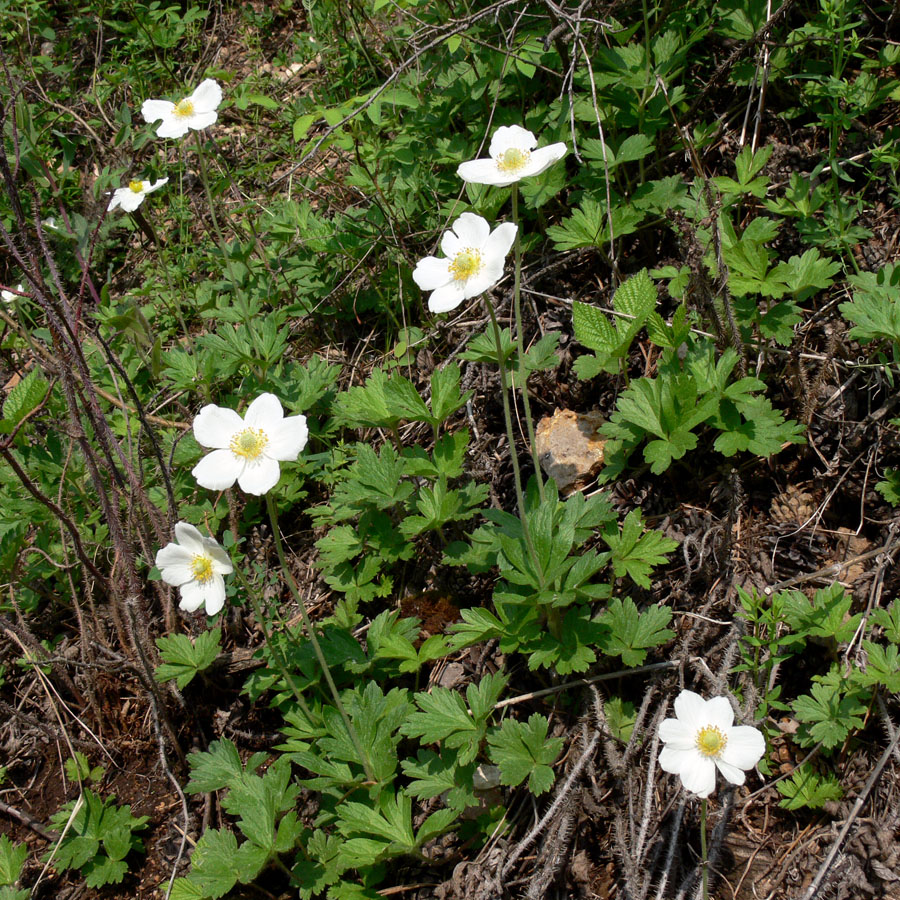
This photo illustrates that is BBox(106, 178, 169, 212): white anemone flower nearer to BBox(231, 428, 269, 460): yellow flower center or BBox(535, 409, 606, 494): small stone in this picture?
BBox(231, 428, 269, 460): yellow flower center

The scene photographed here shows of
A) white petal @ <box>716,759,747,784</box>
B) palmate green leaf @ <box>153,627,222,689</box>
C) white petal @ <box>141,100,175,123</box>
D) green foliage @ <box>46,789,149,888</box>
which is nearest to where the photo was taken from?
white petal @ <box>716,759,747,784</box>

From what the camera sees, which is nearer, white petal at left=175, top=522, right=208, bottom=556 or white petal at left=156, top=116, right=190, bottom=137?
white petal at left=175, top=522, right=208, bottom=556

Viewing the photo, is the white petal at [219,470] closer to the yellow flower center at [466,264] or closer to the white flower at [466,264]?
the white flower at [466,264]

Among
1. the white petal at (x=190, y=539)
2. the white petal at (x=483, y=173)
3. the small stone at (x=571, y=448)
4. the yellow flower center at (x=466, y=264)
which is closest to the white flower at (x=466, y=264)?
the yellow flower center at (x=466, y=264)

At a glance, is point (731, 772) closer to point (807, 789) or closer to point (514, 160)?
point (807, 789)

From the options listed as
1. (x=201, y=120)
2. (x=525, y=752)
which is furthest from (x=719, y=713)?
(x=201, y=120)

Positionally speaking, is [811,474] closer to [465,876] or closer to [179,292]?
[465,876]

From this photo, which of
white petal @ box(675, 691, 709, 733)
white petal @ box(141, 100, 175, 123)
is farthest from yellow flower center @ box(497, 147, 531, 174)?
white petal @ box(141, 100, 175, 123)

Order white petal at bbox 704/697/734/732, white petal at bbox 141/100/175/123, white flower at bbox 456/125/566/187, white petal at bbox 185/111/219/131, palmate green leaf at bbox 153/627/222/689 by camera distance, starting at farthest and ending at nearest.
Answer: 1. white petal at bbox 141/100/175/123
2. white petal at bbox 185/111/219/131
3. palmate green leaf at bbox 153/627/222/689
4. white flower at bbox 456/125/566/187
5. white petal at bbox 704/697/734/732
